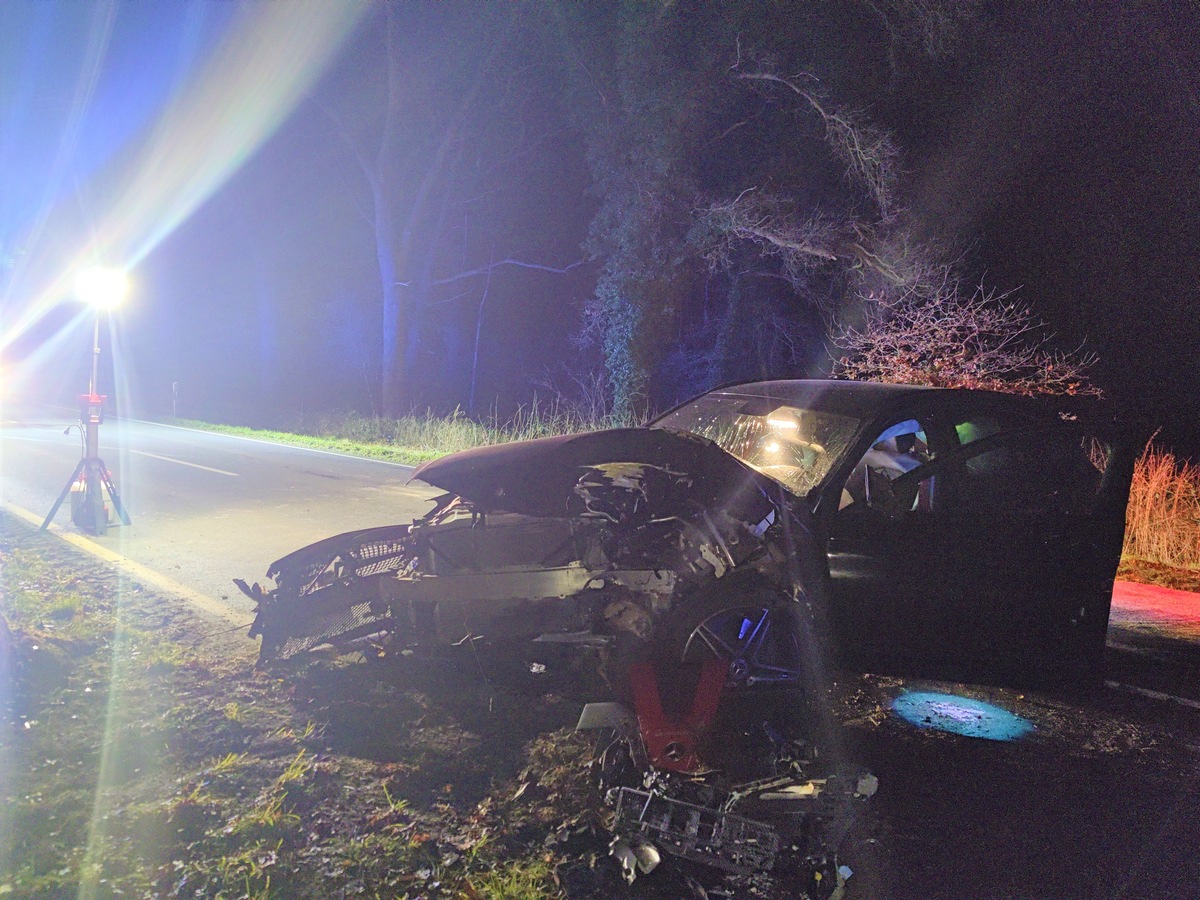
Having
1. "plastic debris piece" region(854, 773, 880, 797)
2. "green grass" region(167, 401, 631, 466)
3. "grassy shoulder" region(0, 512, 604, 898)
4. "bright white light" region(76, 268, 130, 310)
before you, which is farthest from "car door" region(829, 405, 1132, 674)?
"green grass" region(167, 401, 631, 466)

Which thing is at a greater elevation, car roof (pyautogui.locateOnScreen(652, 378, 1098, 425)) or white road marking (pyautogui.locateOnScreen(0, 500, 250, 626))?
car roof (pyautogui.locateOnScreen(652, 378, 1098, 425))

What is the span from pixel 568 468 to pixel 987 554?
2228 mm

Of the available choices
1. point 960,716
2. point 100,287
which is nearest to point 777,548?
point 960,716

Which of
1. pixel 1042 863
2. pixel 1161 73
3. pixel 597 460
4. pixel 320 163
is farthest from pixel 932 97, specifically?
pixel 320 163

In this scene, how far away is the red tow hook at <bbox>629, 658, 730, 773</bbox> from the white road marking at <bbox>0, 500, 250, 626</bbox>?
3.17m

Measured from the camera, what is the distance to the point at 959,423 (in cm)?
452

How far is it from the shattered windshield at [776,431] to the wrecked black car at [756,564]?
25 mm

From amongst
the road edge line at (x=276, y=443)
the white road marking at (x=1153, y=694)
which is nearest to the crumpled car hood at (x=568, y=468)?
the white road marking at (x=1153, y=694)

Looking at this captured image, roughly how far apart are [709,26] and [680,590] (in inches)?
652

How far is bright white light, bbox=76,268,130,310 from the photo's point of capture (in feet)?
28.4

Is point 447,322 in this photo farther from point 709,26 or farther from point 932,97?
point 932,97

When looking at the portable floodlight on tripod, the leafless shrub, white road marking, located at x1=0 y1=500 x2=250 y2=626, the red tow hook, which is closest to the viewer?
the red tow hook

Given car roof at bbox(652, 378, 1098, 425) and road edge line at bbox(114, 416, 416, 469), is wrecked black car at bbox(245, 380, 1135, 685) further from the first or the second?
road edge line at bbox(114, 416, 416, 469)

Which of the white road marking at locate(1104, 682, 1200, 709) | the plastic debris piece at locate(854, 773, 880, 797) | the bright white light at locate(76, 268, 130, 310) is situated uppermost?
the bright white light at locate(76, 268, 130, 310)
